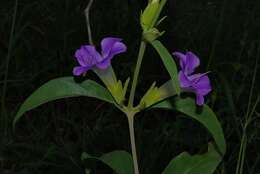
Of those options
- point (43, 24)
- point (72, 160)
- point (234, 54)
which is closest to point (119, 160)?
point (72, 160)

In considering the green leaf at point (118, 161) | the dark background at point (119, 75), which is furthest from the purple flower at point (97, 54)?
the dark background at point (119, 75)

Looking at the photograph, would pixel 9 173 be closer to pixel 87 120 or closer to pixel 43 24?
pixel 87 120

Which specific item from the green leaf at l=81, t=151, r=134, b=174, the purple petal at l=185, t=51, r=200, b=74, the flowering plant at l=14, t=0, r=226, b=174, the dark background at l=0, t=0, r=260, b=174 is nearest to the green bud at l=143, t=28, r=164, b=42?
the flowering plant at l=14, t=0, r=226, b=174

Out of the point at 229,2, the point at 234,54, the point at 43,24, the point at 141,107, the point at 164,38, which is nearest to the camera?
the point at 141,107

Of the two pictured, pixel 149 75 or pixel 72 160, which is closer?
pixel 72 160

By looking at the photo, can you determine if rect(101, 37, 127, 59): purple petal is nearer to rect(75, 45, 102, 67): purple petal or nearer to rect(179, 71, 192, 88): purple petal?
rect(75, 45, 102, 67): purple petal

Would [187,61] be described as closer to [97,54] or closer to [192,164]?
[97,54]

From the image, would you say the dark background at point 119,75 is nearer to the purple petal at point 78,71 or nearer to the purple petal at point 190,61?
the purple petal at point 190,61

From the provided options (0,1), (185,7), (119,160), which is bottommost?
(119,160)
